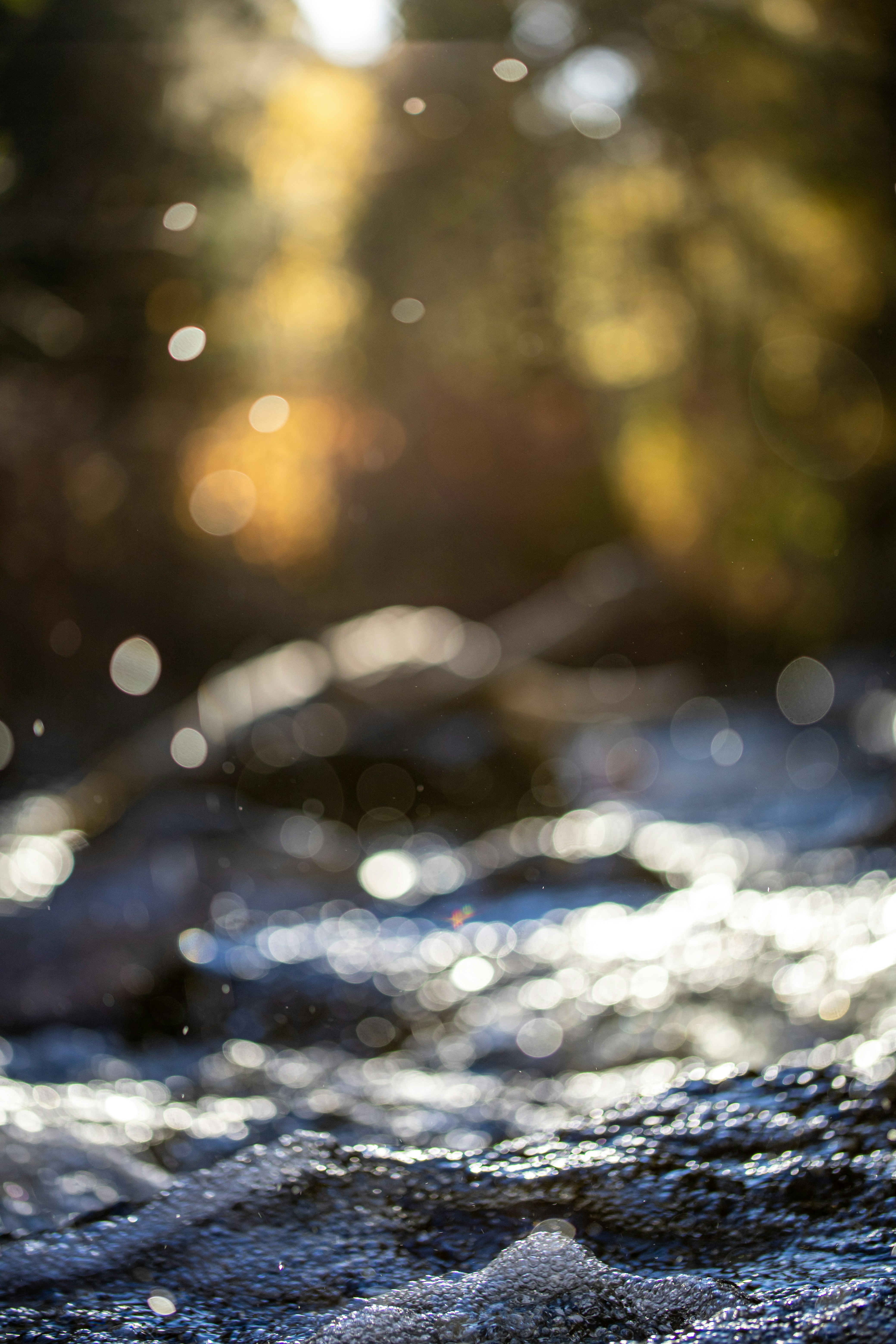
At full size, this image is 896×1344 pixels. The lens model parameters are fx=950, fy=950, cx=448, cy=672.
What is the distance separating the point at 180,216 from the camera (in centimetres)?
425

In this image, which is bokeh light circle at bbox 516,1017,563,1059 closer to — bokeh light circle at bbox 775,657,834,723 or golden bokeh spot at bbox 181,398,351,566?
bokeh light circle at bbox 775,657,834,723

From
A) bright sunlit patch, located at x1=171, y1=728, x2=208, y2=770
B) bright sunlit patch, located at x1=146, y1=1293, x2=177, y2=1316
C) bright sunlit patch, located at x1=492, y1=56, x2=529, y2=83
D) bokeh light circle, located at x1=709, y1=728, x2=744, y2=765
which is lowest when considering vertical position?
bokeh light circle, located at x1=709, y1=728, x2=744, y2=765

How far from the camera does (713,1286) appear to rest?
1015 mm

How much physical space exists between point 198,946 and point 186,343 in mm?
4028

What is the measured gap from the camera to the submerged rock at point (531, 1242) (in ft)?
3.25

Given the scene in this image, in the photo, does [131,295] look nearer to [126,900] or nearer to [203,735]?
[203,735]

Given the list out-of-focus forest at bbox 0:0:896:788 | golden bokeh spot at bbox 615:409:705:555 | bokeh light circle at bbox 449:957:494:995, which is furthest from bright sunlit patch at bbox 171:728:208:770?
golden bokeh spot at bbox 615:409:705:555

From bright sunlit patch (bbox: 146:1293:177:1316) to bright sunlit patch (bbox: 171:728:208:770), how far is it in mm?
3103

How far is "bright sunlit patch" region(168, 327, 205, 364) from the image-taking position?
17.5ft

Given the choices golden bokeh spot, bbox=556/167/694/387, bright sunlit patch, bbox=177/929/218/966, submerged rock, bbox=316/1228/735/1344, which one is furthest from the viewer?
golden bokeh spot, bbox=556/167/694/387

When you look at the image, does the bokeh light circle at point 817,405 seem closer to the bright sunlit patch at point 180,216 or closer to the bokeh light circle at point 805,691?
the bokeh light circle at point 805,691

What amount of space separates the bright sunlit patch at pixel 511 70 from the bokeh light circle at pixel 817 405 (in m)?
2.47

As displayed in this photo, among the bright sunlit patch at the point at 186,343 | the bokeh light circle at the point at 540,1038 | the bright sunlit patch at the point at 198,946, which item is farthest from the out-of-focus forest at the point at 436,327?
the bokeh light circle at the point at 540,1038

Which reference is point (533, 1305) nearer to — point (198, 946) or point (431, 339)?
point (198, 946)
